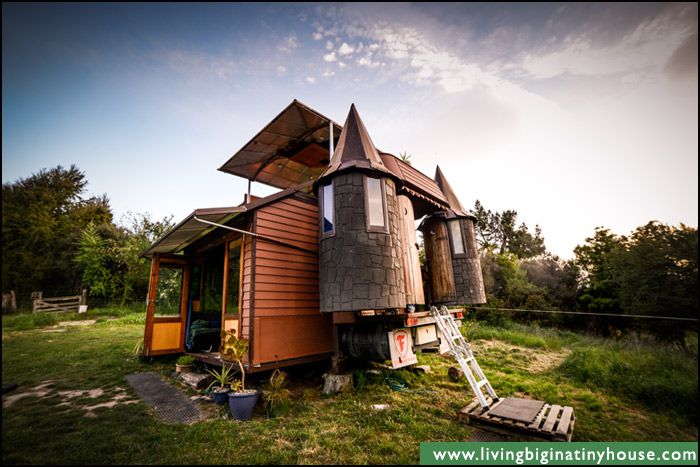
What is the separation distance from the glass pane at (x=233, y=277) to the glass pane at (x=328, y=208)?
7.34 ft

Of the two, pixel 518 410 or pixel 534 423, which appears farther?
pixel 518 410

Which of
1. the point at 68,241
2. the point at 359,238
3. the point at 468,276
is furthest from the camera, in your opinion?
the point at 68,241

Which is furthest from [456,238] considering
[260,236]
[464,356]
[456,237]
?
[260,236]

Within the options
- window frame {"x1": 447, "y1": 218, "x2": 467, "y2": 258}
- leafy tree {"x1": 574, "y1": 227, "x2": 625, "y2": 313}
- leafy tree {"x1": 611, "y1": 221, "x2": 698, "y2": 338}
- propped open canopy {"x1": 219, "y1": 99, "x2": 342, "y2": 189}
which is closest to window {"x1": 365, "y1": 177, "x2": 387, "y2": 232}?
propped open canopy {"x1": 219, "y1": 99, "x2": 342, "y2": 189}

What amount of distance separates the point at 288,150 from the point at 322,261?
4838mm

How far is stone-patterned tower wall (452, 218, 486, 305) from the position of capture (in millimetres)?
7766

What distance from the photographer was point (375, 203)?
5469 millimetres

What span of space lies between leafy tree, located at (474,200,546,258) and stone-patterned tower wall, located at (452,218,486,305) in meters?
23.9

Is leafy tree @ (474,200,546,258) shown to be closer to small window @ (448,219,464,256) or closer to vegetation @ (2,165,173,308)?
small window @ (448,219,464,256)

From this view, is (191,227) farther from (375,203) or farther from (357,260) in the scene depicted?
(375,203)

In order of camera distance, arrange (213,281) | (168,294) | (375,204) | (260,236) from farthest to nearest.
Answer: (168,294) → (213,281) → (260,236) → (375,204)

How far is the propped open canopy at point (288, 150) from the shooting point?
7473 millimetres

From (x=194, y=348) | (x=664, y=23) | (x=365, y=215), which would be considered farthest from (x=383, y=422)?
(x=664, y=23)

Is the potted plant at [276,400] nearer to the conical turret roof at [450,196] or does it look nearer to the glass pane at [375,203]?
the glass pane at [375,203]
